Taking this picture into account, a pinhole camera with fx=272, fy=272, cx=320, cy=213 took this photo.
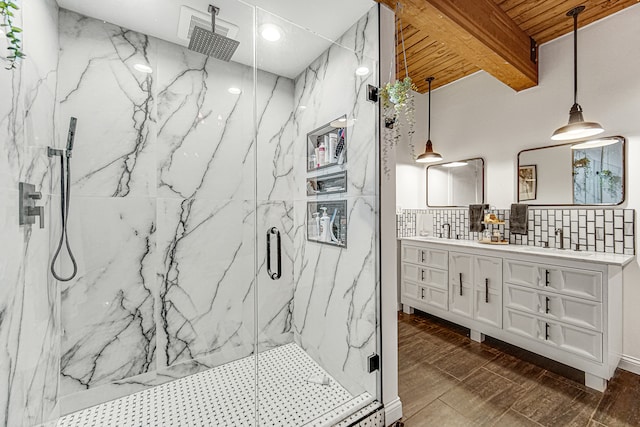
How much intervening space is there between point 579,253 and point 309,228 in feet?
7.41

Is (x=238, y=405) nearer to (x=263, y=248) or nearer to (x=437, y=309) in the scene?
(x=263, y=248)

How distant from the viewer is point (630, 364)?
2.11 m

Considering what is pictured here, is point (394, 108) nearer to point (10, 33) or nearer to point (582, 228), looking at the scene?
point (10, 33)

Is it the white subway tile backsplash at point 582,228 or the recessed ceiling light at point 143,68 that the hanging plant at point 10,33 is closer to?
the recessed ceiling light at point 143,68

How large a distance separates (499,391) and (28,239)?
9.41 feet

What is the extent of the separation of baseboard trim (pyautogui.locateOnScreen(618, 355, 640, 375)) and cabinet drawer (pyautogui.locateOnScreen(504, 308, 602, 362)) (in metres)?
0.57

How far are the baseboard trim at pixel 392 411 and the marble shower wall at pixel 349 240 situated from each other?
13 cm

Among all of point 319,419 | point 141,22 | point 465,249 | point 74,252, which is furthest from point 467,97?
point 74,252

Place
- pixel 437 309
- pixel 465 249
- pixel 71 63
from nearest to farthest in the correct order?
pixel 71 63 < pixel 465 249 < pixel 437 309

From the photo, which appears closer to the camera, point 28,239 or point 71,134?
point 28,239

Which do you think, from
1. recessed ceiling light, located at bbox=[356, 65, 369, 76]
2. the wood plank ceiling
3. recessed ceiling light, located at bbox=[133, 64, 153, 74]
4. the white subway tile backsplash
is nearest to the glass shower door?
recessed ceiling light, located at bbox=[356, 65, 369, 76]

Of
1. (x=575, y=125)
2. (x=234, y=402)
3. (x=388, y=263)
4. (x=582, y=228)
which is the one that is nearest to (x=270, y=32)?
(x=388, y=263)

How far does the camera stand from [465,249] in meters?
2.68

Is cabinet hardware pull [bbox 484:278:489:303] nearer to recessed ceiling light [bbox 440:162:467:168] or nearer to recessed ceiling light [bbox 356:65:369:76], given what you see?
recessed ceiling light [bbox 440:162:467:168]
